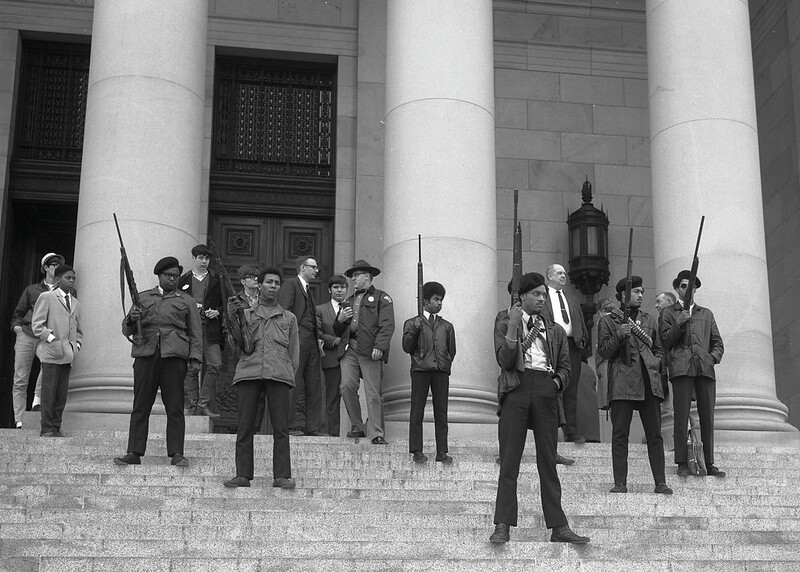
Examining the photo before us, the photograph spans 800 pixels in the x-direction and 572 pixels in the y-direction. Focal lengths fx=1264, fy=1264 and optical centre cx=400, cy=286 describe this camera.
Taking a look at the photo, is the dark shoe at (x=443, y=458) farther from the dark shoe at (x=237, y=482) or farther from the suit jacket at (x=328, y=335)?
the suit jacket at (x=328, y=335)

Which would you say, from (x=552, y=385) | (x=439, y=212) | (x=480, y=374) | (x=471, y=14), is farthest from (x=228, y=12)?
(x=552, y=385)

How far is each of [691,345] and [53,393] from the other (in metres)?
7.49

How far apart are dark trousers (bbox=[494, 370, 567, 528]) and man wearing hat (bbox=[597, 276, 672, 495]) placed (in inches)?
89.5

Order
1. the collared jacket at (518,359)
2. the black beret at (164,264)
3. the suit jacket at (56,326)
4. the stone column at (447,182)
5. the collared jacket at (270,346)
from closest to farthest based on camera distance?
the collared jacket at (518,359) < the collared jacket at (270,346) < the black beret at (164,264) < the suit jacket at (56,326) < the stone column at (447,182)

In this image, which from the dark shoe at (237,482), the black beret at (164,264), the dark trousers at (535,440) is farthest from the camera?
the black beret at (164,264)

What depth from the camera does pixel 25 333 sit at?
54.5 ft

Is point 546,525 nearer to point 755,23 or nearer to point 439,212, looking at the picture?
point 439,212

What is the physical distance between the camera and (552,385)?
36.9ft

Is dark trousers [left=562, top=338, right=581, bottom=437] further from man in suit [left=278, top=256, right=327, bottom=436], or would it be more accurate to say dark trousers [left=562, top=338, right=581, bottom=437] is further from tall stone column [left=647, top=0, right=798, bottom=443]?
man in suit [left=278, top=256, right=327, bottom=436]

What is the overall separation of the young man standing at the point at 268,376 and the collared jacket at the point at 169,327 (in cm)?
60

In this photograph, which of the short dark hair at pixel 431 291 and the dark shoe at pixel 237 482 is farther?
the short dark hair at pixel 431 291

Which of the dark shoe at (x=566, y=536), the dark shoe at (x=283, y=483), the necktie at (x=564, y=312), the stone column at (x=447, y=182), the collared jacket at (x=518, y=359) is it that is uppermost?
the stone column at (x=447, y=182)

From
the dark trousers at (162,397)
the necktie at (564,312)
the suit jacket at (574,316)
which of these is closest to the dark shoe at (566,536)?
the dark trousers at (162,397)

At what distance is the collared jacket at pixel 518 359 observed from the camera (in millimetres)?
11078
